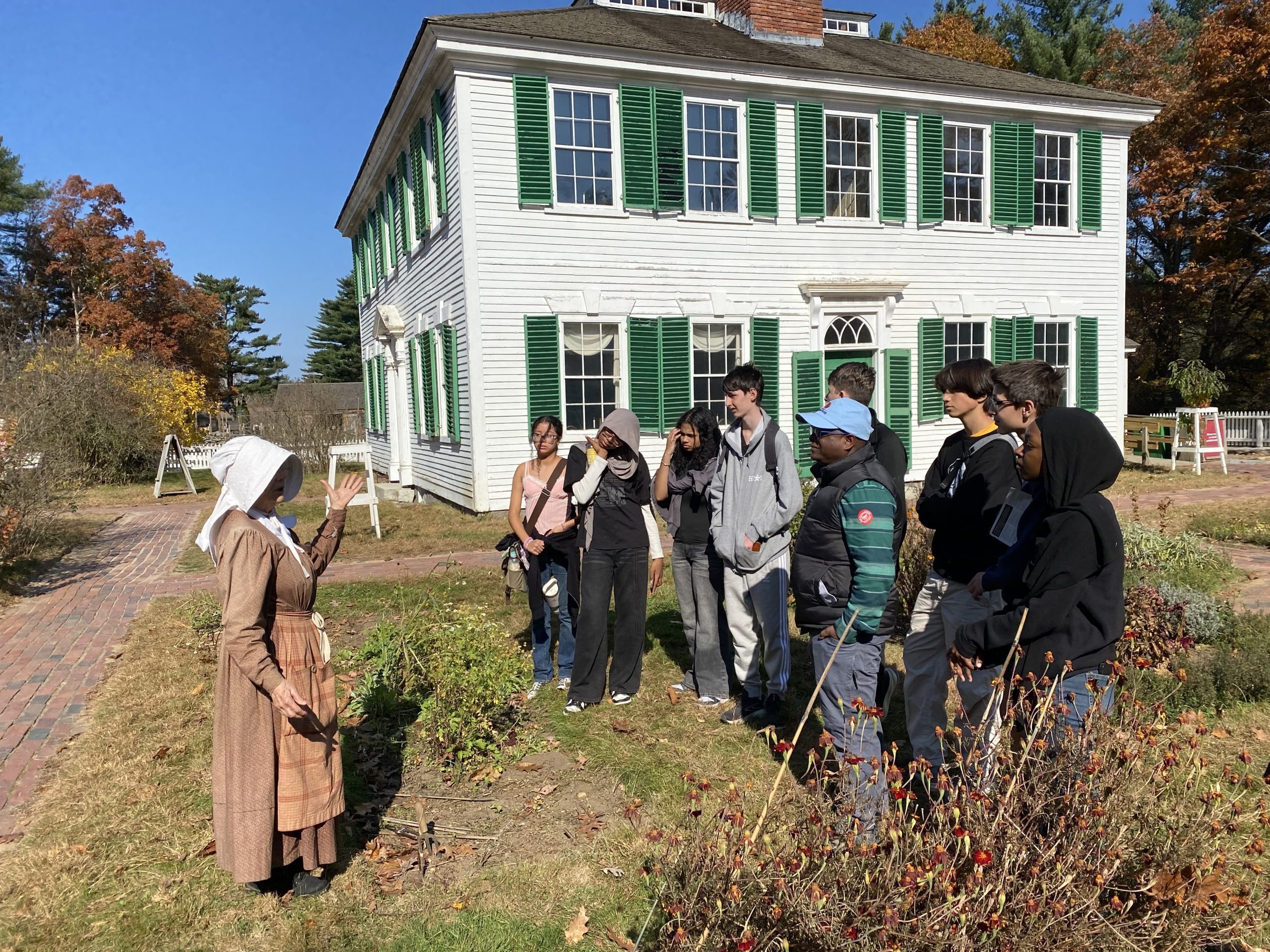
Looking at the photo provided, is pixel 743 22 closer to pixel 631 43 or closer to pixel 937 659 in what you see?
pixel 631 43

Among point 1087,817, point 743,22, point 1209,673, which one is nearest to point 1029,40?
point 743,22

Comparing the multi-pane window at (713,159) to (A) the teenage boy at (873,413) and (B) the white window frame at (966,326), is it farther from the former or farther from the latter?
(A) the teenage boy at (873,413)

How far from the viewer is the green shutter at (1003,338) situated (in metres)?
16.1

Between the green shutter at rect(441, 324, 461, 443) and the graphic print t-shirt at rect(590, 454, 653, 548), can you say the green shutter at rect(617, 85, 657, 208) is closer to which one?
the green shutter at rect(441, 324, 461, 443)

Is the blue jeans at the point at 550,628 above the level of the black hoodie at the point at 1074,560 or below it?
below

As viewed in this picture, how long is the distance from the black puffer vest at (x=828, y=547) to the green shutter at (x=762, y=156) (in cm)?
1165

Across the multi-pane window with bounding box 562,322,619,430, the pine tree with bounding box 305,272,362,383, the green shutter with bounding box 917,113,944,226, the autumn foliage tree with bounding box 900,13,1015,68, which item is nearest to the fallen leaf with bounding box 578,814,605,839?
the multi-pane window with bounding box 562,322,619,430

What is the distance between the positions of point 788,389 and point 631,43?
615cm

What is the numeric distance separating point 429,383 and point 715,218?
5.95 m

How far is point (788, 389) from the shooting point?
1488 centimetres

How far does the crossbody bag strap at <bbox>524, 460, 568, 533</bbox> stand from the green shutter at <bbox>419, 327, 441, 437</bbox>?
9754mm

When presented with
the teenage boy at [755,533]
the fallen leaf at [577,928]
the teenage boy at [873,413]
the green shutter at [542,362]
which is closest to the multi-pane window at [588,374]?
the green shutter at [542,362]

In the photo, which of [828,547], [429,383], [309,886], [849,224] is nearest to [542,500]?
[828,547]

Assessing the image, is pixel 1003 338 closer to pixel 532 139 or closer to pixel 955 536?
pixel 532 139
